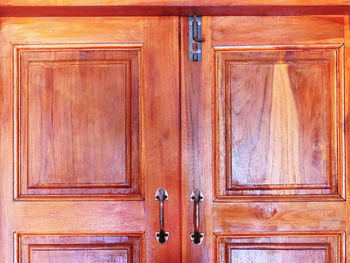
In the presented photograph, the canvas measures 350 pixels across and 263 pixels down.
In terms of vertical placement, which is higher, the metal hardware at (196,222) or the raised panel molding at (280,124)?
the raised panel molding at (280,124)

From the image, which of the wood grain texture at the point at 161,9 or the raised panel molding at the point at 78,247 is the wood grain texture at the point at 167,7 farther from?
the raised panel molding at the point at 78,247

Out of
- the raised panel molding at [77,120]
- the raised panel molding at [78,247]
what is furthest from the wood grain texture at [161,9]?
the raised panel molding at [78,247]

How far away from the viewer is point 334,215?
5.17 feet

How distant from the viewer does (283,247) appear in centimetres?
158

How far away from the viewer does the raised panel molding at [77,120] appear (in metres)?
1.59

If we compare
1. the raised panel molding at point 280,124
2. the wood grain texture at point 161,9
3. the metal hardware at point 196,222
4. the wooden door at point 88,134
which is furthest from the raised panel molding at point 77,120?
the raised panel molding at point 280,124

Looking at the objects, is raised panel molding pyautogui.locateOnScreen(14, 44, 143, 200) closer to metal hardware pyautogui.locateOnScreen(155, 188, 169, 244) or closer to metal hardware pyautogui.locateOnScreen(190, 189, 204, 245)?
metal hardware pyautogui.locateOnScreen(155, 188, 169, 244)

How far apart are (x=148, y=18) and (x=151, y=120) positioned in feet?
1.56

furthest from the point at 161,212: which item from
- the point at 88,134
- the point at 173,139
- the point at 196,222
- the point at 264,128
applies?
the point at 264,128

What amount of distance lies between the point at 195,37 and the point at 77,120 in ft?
2.19

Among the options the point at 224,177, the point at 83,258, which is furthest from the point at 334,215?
the point at 83,258

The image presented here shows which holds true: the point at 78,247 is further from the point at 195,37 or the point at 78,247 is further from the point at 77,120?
the point at 195,37

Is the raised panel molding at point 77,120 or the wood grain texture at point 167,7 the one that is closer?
the wood grain texture at point 167,7

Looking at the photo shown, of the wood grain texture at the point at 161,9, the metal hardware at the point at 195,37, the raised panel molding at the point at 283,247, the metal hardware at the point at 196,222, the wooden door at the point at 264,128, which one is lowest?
the raised panel molding at the point at 283,247
